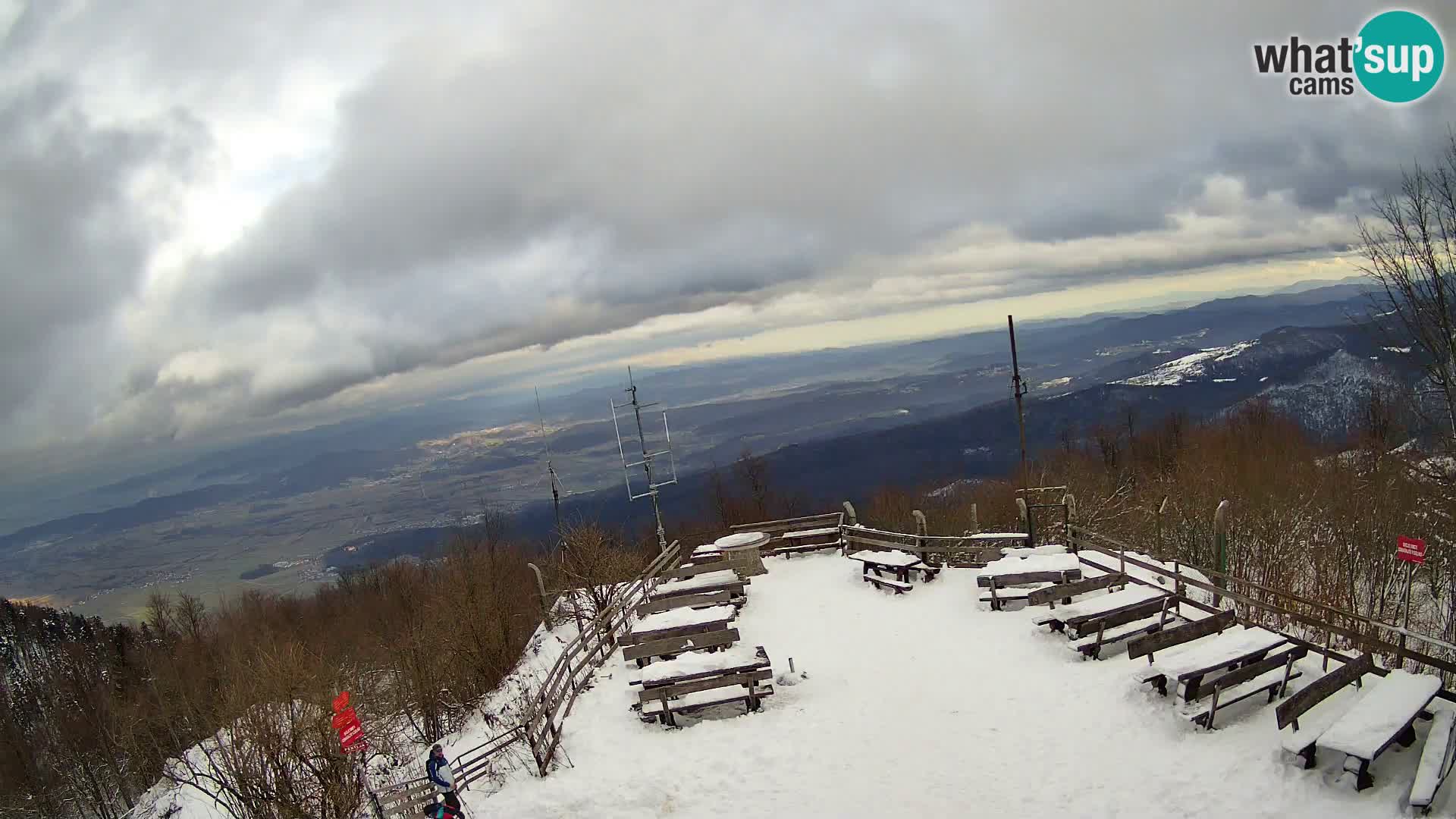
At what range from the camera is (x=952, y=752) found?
984cm

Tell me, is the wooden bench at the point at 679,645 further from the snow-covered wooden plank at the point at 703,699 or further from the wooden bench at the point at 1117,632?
the wooden bench at the point at 1117,632

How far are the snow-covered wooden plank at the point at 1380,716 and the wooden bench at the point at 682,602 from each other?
12371 millimetres

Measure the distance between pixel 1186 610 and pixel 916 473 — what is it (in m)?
133

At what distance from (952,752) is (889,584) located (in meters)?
7.95

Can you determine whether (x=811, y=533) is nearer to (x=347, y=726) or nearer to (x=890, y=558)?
(x=890, y=558)

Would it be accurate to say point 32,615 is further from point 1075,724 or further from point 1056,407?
point 1056,407

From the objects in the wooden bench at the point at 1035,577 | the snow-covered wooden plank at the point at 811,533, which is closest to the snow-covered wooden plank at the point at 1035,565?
the wooden bench at the point at 1035,577

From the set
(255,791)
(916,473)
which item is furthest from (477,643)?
(916,473)

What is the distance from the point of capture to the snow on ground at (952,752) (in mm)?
7871

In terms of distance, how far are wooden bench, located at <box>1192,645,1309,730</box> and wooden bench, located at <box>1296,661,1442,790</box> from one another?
1.17m

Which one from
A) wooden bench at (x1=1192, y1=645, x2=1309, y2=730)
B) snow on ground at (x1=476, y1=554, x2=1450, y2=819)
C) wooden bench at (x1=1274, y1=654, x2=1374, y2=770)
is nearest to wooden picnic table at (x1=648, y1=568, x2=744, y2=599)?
snow on ground at (x1=476, y1=554, x2=1450, y2=819)

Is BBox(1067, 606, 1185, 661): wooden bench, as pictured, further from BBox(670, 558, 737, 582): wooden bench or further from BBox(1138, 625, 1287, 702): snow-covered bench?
BBox(670, 558, 737, 582): wooden bench

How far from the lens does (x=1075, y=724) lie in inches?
391

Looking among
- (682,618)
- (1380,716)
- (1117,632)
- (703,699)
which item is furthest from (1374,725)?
(682,618)
